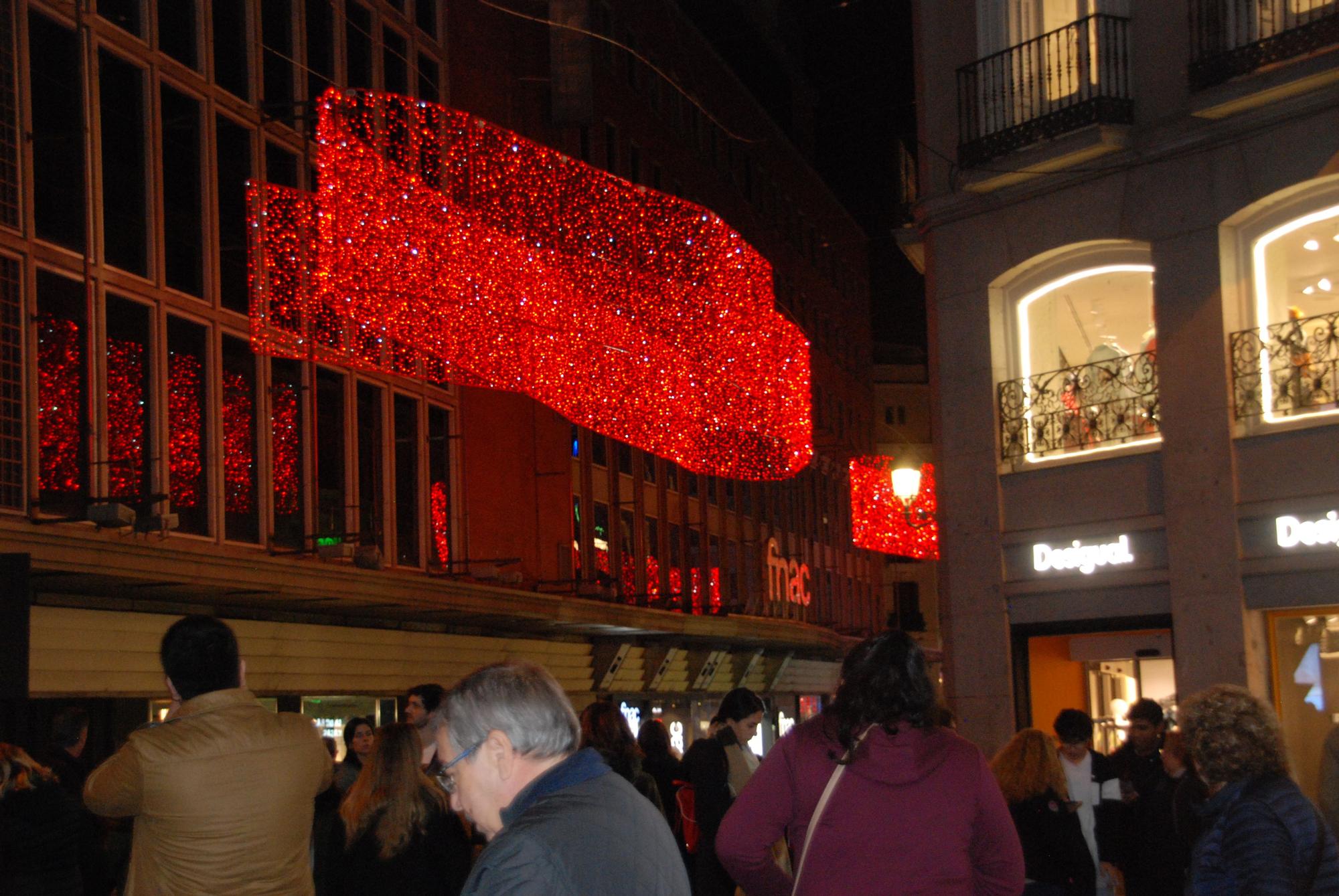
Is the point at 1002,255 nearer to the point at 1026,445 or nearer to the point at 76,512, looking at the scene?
the point at 1026,445

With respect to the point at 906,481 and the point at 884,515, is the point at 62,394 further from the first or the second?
the point at 884,515

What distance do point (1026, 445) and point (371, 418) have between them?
1365 centimetres

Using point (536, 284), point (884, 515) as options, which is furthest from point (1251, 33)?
point (884, 515)

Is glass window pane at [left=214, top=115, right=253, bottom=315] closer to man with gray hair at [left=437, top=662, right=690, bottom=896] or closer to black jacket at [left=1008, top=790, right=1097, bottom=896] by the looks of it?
black jacket at [left=1008, top=790, right=1097, bottom=896]

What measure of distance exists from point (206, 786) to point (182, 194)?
1749 cm

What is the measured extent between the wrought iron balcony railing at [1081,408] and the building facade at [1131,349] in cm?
3

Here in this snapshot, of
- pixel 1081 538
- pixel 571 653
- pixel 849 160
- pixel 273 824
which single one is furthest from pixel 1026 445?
pixel 849 160

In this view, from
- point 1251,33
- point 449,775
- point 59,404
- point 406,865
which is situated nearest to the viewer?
point 449,775

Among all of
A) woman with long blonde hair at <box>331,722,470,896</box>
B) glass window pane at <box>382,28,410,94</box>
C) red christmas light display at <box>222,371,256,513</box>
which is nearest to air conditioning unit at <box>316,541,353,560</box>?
red christmas light display at <box>222,371,256,513</box>

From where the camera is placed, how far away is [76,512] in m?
17.7

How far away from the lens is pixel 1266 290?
13453mm

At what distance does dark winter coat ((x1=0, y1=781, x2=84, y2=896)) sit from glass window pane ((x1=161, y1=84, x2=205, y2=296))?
14254 mm

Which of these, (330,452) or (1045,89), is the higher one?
(1045,89)

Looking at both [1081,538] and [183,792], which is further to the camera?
[1081,538]
